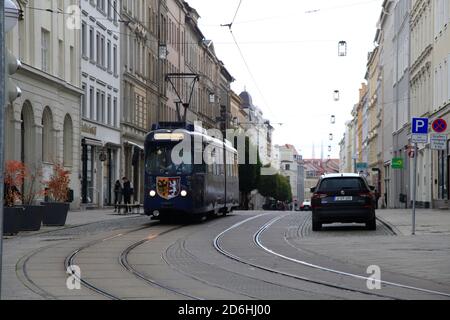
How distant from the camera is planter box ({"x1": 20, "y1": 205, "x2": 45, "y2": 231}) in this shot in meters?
24.2

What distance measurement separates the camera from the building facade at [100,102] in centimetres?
5050

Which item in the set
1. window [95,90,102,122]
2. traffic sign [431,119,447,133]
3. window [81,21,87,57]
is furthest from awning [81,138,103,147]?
traffic sign [431,119,447,133]

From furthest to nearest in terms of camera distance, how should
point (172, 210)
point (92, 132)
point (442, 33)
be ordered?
point (92, 132) < point (442, 33) < point (172, 210)

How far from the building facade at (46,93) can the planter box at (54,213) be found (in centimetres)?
720

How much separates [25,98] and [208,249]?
2189 centimetres

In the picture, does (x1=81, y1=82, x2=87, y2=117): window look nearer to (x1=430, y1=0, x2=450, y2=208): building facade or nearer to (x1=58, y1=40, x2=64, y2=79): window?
(x1=58, y1=40, x2=64, y2=79): window

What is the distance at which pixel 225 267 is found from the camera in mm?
14891

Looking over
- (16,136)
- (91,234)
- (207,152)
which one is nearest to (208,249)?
(91,234)

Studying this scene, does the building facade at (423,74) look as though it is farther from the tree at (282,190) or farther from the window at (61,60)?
the tree at (282,190)

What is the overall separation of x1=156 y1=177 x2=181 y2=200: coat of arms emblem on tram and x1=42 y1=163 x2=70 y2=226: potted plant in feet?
9.70

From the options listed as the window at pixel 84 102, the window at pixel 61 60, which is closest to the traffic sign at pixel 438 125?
the window at pixel 61 60

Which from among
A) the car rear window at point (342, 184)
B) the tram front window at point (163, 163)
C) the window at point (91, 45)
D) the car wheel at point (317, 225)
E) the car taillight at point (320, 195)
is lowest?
the car wheel at point (317, 225)

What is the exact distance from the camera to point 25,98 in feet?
127
